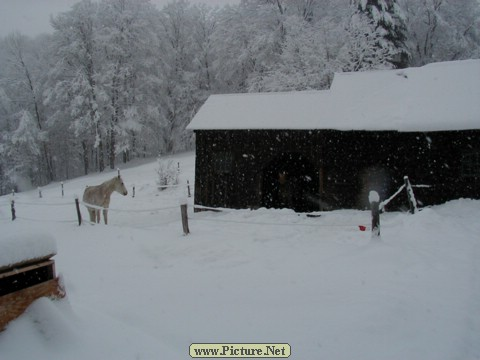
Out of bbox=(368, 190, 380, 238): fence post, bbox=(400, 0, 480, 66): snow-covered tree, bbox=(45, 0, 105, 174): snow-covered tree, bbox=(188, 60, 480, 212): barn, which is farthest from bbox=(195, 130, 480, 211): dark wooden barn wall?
bbox=(400, 0, 480, 66): snow-covered tree

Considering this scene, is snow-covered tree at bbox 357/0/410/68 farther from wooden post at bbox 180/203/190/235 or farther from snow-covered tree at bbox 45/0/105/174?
snow-covered tree at bbox 45/0/105/174

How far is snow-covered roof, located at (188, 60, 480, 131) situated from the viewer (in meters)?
11.8

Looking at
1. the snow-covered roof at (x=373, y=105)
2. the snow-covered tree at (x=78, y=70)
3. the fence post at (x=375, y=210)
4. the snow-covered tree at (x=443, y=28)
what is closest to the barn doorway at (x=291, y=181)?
the snow-covered roof at (x=373, y=105)

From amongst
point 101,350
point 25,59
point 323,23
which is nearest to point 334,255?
point 101,350

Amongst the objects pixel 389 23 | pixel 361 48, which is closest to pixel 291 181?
pixel 361 48

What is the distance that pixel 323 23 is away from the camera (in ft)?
86.6

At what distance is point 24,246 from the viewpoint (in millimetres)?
2920

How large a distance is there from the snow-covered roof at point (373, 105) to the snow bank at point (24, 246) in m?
11.2

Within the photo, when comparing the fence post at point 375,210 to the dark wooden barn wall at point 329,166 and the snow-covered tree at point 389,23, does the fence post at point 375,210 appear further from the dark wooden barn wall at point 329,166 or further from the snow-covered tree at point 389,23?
the snow-covered tree at point 389,23

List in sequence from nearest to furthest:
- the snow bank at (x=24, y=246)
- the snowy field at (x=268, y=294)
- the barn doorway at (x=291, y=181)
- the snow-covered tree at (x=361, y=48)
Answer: the snow bank at (x=24, y=246)
the snowy field at (x=268, y=294)
the barn doorway at (x=291, y=181)
the snow-covered tree at (x=361, y=48)

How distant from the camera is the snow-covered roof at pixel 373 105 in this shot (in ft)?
38.5

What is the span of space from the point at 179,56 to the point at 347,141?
30.0 metres

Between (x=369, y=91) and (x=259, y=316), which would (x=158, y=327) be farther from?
(x=369, y=91)

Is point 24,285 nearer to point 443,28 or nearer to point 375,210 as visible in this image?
point 375,210
